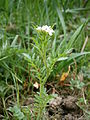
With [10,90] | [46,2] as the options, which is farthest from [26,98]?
[46,2]

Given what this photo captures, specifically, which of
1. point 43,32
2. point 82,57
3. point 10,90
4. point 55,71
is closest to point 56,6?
point 82,57

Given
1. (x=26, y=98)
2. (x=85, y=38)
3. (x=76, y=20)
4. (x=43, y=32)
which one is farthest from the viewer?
(x=76, y=20)

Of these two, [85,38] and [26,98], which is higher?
[85,38]

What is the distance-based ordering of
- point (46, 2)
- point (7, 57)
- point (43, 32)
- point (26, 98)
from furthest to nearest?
point (46, 2) < point (7, 57) < point (26, 98) < point (43, 32)

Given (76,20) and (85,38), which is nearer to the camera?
(85,38)

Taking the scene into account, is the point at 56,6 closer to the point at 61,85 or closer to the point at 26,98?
the point at 61,85

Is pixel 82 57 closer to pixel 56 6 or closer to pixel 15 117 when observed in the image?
pixel 56 6

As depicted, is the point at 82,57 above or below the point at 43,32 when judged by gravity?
below

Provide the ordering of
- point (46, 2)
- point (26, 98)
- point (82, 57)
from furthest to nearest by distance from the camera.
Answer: point (46, 2)
point (82, 57)
point (26, 98)

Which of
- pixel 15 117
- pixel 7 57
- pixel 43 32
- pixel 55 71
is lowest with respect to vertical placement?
pixel 15 117
